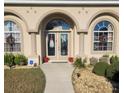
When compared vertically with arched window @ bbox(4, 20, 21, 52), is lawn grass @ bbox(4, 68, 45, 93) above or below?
below

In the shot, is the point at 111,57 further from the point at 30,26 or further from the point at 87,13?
the point at 30,26

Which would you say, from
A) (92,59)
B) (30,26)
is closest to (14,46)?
(30,26)

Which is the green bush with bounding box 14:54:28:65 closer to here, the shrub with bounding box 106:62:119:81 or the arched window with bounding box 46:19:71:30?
the arched window with bounding box 46:19:71:30

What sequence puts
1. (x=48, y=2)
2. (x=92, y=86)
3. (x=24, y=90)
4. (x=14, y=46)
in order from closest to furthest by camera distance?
(x=24, y=90) < (x=92, y=86) < (x=48, y=2) < (x=14, y=46)

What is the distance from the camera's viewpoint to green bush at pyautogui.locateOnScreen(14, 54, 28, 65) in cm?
1819

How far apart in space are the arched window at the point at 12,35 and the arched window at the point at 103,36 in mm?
6593

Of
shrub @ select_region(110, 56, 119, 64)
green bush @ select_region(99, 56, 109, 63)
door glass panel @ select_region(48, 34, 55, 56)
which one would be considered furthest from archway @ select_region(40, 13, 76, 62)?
shrub @ select_region(110, 56, 119, 64)

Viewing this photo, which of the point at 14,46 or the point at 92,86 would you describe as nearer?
the point at 92,86

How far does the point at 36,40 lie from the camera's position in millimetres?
18922

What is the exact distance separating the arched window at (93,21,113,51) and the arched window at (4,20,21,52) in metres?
6.59

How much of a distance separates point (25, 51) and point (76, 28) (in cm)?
476

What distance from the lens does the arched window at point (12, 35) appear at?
18906 millimetres

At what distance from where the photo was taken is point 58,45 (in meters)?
20.4

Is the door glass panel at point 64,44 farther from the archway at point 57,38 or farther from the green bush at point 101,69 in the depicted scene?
the green bush at point 101,69
